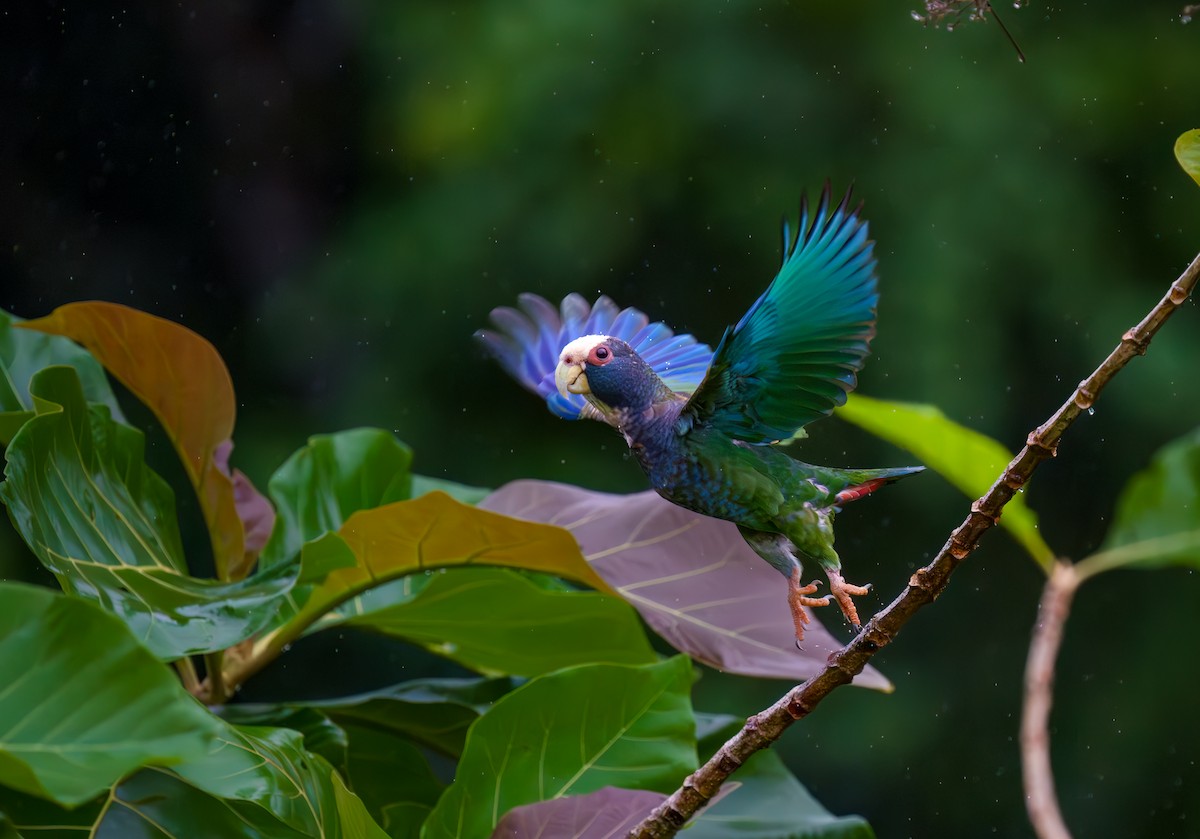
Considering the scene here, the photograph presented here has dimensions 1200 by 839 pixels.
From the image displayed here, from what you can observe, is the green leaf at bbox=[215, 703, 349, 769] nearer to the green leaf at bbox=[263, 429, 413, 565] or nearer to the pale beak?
the green leaf at bbox=[263, 429, 413, 565]

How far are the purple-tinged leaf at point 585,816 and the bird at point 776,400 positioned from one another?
272 mm

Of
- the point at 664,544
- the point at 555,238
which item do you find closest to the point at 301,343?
the point at 555,238

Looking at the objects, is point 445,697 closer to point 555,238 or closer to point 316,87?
point 555,238

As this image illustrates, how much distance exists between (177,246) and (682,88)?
1.41m

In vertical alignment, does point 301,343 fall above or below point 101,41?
below

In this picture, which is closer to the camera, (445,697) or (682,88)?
(445,697)

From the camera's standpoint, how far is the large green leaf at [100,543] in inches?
33.9

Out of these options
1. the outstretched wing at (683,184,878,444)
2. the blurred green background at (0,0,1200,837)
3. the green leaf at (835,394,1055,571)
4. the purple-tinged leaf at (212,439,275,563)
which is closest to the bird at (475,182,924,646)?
the outstretched wing at (683,184,878,444)

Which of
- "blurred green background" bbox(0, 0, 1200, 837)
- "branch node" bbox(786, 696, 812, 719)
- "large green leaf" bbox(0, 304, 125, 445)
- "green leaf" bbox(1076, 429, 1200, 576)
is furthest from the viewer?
"blurred green background" bbox(0, 0, 1200, 837)

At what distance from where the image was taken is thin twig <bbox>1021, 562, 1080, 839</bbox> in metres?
0.57

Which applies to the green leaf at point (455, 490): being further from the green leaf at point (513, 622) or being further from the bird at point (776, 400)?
the bird at point (776, 400)

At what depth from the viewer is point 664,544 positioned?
1.15 m

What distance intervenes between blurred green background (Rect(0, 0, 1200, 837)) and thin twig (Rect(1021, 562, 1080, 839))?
6.14 ft

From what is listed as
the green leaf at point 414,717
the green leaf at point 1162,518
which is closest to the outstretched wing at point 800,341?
the green leaf at point 1162,518
